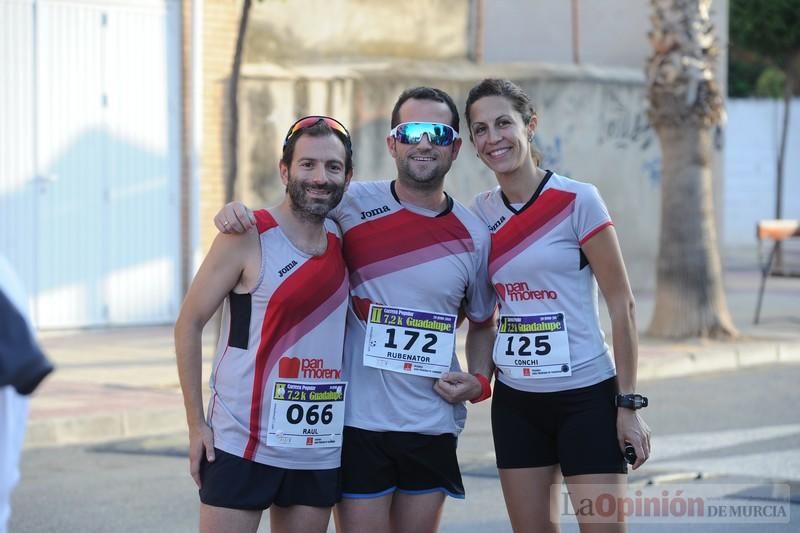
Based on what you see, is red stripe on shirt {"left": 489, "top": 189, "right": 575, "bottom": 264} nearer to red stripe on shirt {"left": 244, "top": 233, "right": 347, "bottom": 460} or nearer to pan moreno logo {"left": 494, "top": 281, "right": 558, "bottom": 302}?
pan moreno logo {"left": 494, "top": 281, "right": 558, "bottom": 302}

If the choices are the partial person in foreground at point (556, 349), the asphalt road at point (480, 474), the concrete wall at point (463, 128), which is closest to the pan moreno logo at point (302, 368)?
the partial person in foreground at point (556, 349)

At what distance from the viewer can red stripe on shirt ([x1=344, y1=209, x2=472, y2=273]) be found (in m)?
4.51

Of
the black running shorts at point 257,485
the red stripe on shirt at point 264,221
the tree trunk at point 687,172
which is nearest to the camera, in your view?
the black running shorts at point 257,485

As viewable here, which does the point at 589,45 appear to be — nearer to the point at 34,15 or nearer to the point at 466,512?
the point at 34,15

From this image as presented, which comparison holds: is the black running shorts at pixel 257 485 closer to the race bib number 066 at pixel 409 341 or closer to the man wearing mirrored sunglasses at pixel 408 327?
the man wearing mirrored sunglasses at pixel 408 327

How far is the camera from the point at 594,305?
463 centimetres

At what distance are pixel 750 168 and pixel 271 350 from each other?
30795 millimetres

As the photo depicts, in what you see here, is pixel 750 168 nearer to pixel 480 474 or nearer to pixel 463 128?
pixel 463 128

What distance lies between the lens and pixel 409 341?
4410 mm

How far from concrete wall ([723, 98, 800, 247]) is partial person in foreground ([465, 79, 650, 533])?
2972 cm

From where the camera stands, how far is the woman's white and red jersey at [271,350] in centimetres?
421

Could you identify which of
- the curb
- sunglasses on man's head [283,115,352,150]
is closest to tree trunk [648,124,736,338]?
the curb

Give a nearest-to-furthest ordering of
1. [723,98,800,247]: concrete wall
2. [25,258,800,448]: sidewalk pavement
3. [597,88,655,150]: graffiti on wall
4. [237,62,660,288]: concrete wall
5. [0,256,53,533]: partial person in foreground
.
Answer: [0,256,53,533]: partial person in foreground < [25,258,800,448]: sidewalk pavement < [237,62,660,288]: concrete wall < [597,88,655,150]: graffiti on wall < [723,98,800,247]: concrete wall
